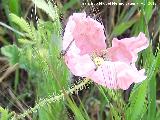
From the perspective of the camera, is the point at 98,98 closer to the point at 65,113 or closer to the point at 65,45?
the point at 65,113

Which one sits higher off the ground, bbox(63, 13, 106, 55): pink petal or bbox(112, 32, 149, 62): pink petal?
bbox(63, 13, 106, 55): pink petal

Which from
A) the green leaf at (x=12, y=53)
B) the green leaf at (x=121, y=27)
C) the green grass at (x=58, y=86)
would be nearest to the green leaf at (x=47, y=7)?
the green grass at (x=58, y=86)

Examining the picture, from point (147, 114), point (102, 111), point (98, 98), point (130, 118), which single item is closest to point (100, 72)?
point (130, 118)

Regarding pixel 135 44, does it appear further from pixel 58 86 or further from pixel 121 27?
pixel 121 27

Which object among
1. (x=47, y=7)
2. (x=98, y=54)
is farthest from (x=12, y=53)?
(x=98, y=54)

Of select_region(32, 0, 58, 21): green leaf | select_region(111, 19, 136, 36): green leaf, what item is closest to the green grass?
select_region(32, 0, 58, 21): green leaf

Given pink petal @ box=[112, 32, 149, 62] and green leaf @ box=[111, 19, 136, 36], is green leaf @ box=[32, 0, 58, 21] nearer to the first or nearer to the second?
pink petal @ box=[112, 32, 149, 62]

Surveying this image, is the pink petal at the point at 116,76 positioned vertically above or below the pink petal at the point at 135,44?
below

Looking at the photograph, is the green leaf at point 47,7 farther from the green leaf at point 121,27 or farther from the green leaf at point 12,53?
the green leaf at point 121,27
